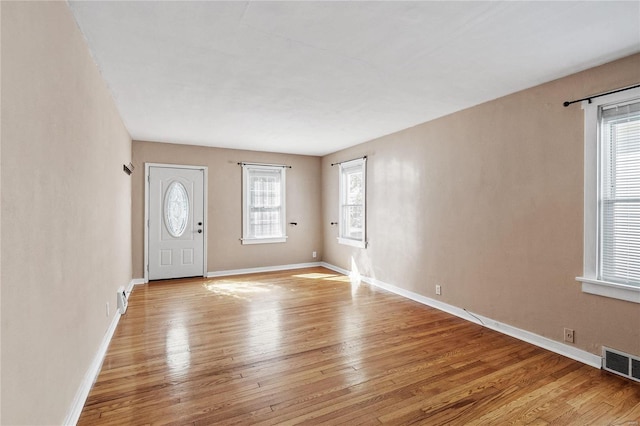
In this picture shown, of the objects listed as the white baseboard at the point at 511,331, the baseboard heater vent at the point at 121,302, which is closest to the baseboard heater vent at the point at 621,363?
the white baseboard at the point at 511,331

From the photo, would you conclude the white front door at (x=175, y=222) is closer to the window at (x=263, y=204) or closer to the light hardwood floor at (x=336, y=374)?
the window at (x=263, y=204)

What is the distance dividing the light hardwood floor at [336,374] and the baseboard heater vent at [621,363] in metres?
0.07

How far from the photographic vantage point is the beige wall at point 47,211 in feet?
4.16

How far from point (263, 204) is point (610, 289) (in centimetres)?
538

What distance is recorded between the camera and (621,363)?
8.57 feet

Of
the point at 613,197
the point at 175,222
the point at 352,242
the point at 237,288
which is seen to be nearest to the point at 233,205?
the point at 175,222

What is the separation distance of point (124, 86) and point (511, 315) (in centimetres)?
444

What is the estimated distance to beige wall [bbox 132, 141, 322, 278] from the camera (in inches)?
225

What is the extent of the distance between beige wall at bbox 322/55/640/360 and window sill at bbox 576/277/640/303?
0.18ft

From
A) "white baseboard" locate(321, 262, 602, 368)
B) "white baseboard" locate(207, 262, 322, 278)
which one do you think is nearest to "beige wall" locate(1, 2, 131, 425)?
"white baseboard" locate(207, 262, 322, 278)

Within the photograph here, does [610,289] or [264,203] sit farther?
[264,203]

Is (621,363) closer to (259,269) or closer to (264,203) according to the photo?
(259,269)

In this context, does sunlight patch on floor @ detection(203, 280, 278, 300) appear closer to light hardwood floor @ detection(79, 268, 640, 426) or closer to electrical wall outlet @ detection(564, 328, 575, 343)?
light hardwood floor @ detection(79, 268, 640, 426)

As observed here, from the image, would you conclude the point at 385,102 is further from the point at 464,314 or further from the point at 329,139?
the point at 464,314
